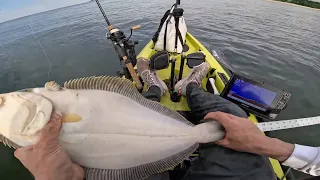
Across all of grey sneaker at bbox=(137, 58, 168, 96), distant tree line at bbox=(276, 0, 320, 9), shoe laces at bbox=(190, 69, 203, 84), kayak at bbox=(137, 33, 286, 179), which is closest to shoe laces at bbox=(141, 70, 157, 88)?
grey sneaker at bbox=(137, 58, 168, 96)

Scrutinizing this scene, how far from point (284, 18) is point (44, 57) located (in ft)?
54.0

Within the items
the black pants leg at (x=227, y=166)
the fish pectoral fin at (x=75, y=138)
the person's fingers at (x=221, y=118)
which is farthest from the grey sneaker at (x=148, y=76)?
the fish pectoral fin at (x=75, y=138)

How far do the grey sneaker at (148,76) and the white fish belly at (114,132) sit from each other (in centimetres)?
176

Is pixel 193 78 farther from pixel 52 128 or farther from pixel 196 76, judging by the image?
pixel 52 128

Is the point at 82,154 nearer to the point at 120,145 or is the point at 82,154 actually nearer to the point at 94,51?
the point at 120,145

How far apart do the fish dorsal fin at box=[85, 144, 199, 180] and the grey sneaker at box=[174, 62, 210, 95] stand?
1.72m

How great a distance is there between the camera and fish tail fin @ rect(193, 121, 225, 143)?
1.89 m

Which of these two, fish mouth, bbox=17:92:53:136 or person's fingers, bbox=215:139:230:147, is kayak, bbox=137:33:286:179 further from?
fish mouth, bbox=17:92:53:136

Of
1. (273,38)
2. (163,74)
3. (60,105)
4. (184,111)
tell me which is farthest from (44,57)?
(273,38)

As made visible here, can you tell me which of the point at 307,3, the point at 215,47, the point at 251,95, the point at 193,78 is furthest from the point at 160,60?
the point at 307,3

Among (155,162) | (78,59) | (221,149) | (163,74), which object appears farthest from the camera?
(78,59)

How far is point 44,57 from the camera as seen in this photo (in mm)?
10117

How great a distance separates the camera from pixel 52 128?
1.62 metres

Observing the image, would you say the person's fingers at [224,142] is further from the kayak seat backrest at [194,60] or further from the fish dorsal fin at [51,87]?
the kayak seat backrest at [194,60]
